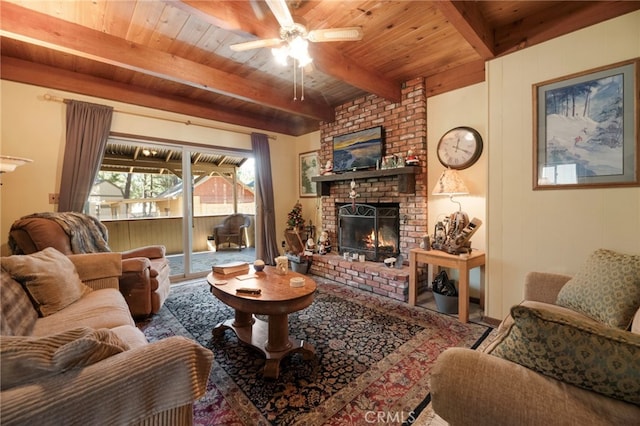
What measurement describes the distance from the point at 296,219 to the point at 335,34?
3.24 m

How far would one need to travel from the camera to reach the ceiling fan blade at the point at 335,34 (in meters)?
1.78

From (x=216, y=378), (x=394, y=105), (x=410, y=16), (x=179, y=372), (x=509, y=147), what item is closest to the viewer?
(x=179, y=372)

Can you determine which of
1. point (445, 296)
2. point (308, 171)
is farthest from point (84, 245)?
point (445, 296)

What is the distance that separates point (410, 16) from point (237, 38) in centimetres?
154

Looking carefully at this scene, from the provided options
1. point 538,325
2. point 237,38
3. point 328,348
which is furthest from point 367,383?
point 237,38

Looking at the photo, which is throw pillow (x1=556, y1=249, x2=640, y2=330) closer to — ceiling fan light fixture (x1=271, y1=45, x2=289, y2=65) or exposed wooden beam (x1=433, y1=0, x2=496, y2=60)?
exposed wooden beam (x1=433, y1=0, x2=496, y2=60)

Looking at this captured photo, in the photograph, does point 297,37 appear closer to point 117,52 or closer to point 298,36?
point 298,36

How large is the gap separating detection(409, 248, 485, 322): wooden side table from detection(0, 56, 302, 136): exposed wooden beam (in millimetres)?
3407

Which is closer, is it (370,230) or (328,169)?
(370,230)

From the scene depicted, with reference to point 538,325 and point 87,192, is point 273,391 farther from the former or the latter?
point 87,192

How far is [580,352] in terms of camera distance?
0.77 m

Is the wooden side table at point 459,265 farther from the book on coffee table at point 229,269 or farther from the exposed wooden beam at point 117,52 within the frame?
the exposed wooden beam at point 117,52

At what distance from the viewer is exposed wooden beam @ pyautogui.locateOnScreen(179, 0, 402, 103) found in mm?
1827

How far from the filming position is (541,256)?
222cm
